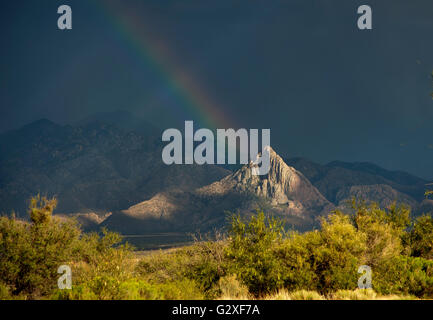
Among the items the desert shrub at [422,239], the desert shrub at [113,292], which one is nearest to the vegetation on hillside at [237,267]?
the desert shrub at [113,292]

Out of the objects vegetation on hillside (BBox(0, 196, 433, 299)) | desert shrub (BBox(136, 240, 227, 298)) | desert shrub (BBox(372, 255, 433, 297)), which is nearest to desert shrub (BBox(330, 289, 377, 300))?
vegetation on hillside (BBox(0, 196, 433, 299))

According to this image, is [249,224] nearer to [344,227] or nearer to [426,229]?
[344,227]

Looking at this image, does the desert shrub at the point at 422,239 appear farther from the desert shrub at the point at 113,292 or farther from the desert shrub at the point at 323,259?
the desert shrub at the point at 113,292

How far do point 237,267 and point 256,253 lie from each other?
1891mm

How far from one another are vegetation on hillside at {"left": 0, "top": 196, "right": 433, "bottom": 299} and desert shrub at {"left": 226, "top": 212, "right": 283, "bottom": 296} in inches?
2.7

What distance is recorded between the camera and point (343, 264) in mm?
26234

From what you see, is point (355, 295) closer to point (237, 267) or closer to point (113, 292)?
point (237, 267)

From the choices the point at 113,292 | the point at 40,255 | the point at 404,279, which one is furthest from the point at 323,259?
the point at 40,255

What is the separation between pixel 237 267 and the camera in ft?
89.2

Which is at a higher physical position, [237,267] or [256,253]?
[256,253]

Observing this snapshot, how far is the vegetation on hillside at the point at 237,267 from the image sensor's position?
21.7m

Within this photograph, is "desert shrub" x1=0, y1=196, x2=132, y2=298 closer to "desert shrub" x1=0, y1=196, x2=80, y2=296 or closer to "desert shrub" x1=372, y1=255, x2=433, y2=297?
"desert shrub" x1=0, y1=196, x2=80, y2=296
